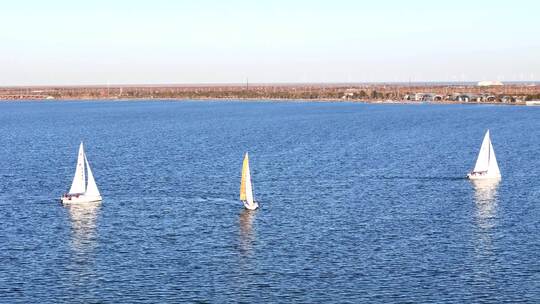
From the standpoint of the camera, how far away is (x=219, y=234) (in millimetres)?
85125

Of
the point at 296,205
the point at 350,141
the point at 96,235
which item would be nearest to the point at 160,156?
the point at 350,141

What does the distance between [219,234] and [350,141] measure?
107581mm

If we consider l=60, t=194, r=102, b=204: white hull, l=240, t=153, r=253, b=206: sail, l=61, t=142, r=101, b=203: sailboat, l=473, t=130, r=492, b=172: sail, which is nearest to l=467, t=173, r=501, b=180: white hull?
l=473, t=130, r=492, b=172: sail

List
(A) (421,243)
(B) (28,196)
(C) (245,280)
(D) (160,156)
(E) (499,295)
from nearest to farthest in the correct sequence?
1. (E) (499,295)
2. (C) (245,280)
3. (A) (421,243)
4. (B) (28,196)
5. (D) (160,156)

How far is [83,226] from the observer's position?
8925cm

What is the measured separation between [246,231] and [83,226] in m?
16.1

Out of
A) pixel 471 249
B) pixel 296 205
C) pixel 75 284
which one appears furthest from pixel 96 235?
pixel 471 249

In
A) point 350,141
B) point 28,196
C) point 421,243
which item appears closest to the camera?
point 421,243

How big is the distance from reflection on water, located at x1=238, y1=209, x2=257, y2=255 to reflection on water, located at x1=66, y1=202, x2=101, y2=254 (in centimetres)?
1318

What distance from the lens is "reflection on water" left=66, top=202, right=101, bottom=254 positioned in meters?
80.1

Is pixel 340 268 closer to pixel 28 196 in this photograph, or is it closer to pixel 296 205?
pixel 296 205

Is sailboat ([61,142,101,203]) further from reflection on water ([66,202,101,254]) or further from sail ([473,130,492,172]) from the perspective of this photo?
sail ([473,130,492,172])

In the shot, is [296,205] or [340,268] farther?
[296,205]

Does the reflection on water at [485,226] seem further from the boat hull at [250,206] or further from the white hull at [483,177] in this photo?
the boat hull at [250,206]
